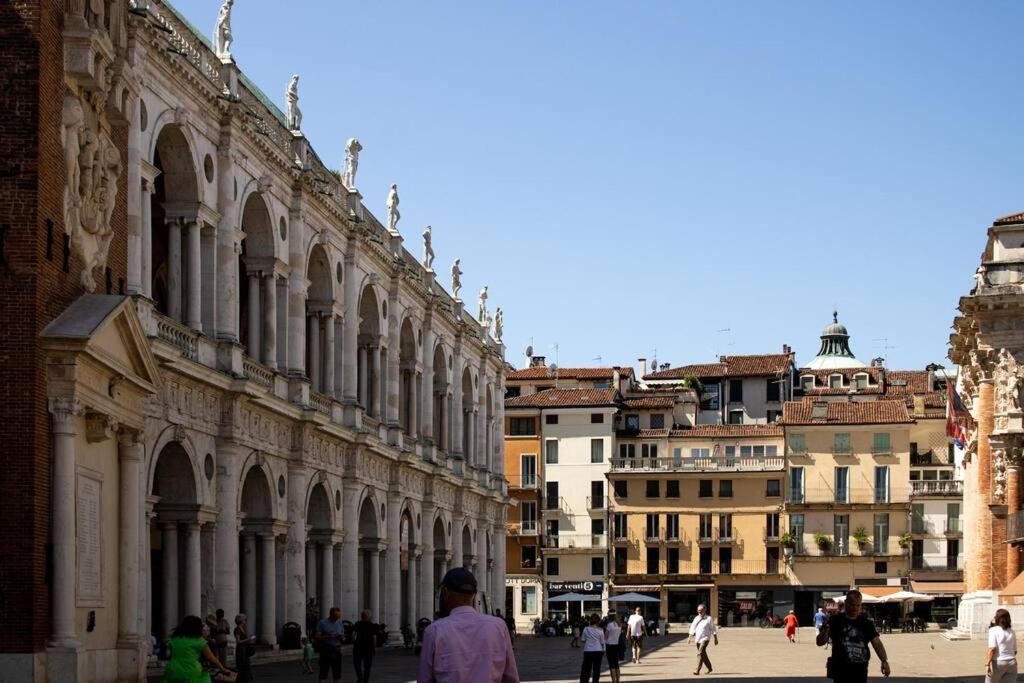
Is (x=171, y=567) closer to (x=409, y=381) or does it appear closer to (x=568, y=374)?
(x=409, y=381)

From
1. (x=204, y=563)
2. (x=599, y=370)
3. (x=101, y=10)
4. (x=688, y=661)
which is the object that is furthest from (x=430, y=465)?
(x=599, y=370)

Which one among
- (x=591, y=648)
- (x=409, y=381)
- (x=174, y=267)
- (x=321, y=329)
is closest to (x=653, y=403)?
(x=409, y=381)

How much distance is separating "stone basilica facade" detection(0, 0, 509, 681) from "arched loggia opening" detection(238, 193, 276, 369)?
0.06 meters

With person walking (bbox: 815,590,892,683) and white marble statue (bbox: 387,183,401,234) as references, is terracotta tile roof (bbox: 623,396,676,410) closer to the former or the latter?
white marble statue (bbox: 387,183,401,234)

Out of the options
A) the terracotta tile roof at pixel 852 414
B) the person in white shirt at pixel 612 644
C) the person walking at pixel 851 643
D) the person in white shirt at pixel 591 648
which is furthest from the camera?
the terracotta tile roof at pixel 852 414

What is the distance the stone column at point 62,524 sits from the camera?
76.1 feet

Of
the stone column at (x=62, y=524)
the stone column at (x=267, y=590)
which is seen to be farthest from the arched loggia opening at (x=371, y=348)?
the stone column at (x=62, y=524)

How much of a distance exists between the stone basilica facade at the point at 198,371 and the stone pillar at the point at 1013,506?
1700 centimetres

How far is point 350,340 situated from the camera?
52.3m

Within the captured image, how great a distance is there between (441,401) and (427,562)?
296 inches

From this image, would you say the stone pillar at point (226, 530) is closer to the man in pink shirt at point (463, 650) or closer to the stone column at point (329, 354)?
the stone column at point (329, 354)

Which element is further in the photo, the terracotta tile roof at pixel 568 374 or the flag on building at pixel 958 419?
the terracotta tile roof at pixel 568 374

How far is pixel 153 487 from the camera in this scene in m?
37.8

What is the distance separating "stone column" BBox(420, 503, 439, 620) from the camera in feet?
208
